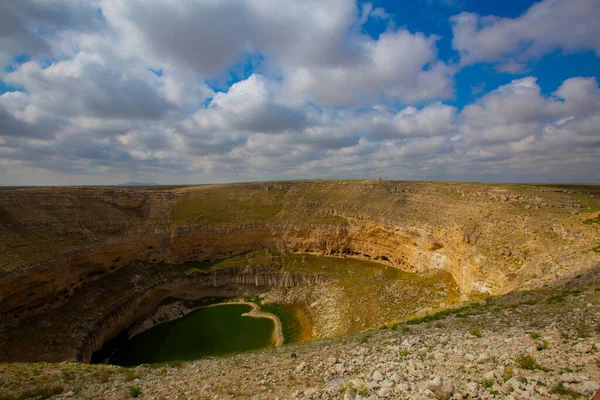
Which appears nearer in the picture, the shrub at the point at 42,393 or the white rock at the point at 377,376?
the white rock at the point at 377,376

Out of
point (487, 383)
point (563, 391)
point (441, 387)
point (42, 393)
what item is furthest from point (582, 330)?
point (42, 393)

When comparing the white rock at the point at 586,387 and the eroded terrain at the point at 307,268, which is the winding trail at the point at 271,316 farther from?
the white rock at the point at 586,387

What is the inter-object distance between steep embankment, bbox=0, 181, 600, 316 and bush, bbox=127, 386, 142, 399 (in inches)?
1024

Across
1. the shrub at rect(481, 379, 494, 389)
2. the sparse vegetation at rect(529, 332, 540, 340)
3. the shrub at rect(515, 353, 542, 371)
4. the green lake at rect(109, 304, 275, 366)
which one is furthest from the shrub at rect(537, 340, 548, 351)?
the green lake at rect(109, 304, 275, 366)

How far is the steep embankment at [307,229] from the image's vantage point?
28266mm

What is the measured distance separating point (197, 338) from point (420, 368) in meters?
34.1

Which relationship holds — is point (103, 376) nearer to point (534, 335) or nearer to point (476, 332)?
point (476, 332)

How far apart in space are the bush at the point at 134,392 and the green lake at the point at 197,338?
20.8 meters

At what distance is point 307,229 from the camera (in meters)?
55.5

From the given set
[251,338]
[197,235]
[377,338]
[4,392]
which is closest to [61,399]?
[4,392]

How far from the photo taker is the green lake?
32.8 meters

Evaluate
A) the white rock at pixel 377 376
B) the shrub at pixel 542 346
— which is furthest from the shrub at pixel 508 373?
the white rock at pixel 377 376

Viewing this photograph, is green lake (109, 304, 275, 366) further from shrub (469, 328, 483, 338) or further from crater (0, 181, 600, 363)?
shrub (469, 328, 483, 338)

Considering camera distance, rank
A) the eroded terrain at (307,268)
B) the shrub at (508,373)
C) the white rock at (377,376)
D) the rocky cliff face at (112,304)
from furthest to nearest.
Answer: the rocky cliff face at (112,304) → the eroded terrain at (307,268) → the white rock at (377,376) → the shrub at (508,373)
